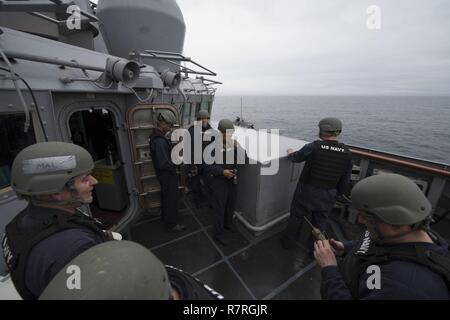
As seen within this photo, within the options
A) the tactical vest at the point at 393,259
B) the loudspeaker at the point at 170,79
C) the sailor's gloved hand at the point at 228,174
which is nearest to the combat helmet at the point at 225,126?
the sailor's gloved hand at the point at 228,174

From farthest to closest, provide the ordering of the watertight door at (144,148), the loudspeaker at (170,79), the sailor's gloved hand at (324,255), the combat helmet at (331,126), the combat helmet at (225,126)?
the loudspeaker at (170,79) → the watertight door at (144,148) → the combat helmet at (225,126) → the combat helmet at (331,126) → the sailor's gloved hand at (324,255)

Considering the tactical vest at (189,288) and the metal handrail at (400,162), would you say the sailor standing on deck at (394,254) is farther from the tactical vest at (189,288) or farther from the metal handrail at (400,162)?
the metal handrail at (400,162)

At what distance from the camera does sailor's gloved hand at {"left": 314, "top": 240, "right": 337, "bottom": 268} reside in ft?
4.69

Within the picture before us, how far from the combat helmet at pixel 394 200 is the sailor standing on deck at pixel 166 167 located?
268 cm

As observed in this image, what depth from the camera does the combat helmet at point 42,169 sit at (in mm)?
1113

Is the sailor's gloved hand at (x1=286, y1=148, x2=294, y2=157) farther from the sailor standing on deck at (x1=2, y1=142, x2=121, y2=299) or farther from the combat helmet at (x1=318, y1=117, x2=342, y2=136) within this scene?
the sailor standing on deck at (x1=2, y1=142, x2=121, y2=299)

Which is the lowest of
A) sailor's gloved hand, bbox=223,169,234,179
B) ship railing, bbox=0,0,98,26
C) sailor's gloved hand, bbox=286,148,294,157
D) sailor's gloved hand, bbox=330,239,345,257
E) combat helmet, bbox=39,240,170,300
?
sailor's gloved hand, bbox=330,239,345,257

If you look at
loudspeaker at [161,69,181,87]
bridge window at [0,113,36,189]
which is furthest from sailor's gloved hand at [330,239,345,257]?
loudspeaker at [161,69,181,87]

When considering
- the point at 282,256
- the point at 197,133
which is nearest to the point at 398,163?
the point at 282,256

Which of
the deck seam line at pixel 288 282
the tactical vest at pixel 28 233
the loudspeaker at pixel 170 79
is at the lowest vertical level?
the deck seam line at pixel 288 282

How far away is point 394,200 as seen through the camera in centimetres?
112

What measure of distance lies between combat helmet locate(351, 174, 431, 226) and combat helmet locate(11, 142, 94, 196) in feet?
5.72
